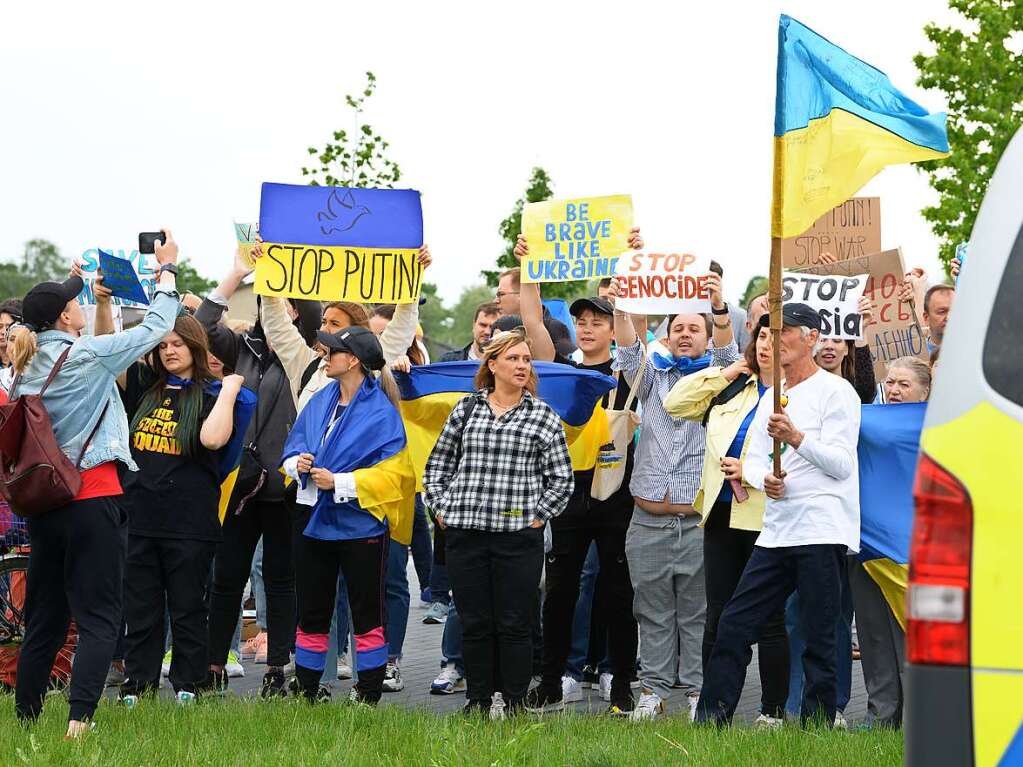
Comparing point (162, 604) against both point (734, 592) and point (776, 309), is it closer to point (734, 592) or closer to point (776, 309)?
point (734, 592)

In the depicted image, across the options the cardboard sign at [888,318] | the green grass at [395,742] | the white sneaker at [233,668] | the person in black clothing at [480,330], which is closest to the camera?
the green grass at [395,742]

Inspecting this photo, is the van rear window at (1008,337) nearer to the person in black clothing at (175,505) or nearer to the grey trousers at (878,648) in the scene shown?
the grey trousers at (878,648)

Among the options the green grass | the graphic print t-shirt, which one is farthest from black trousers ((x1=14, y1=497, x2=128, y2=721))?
the graphic print t-shirt

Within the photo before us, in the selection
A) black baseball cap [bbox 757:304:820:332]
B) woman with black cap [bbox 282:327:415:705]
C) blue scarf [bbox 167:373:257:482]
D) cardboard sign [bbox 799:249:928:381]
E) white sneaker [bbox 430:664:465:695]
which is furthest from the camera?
cardboard sign [bbox 799:249:928:381]

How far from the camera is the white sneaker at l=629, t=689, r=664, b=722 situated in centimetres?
809

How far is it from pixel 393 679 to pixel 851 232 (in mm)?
4631

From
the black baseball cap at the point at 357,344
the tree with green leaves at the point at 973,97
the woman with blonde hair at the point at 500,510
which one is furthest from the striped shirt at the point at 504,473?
the tree with green leaves at the point at 973,97

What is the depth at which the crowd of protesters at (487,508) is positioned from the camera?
7.00 metres

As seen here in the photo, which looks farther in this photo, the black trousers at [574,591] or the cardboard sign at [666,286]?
the black trousers at [574,591]

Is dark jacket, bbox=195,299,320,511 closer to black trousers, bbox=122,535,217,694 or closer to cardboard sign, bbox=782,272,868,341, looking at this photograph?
black trousers, bbox=122,535,217,694

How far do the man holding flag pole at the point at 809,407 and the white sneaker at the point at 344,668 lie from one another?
3513 mm

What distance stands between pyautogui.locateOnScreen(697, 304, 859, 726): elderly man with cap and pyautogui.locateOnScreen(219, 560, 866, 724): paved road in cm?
109

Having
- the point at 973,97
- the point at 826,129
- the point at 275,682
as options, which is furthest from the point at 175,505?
the point at 973,97

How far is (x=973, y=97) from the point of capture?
26172 millimetres
